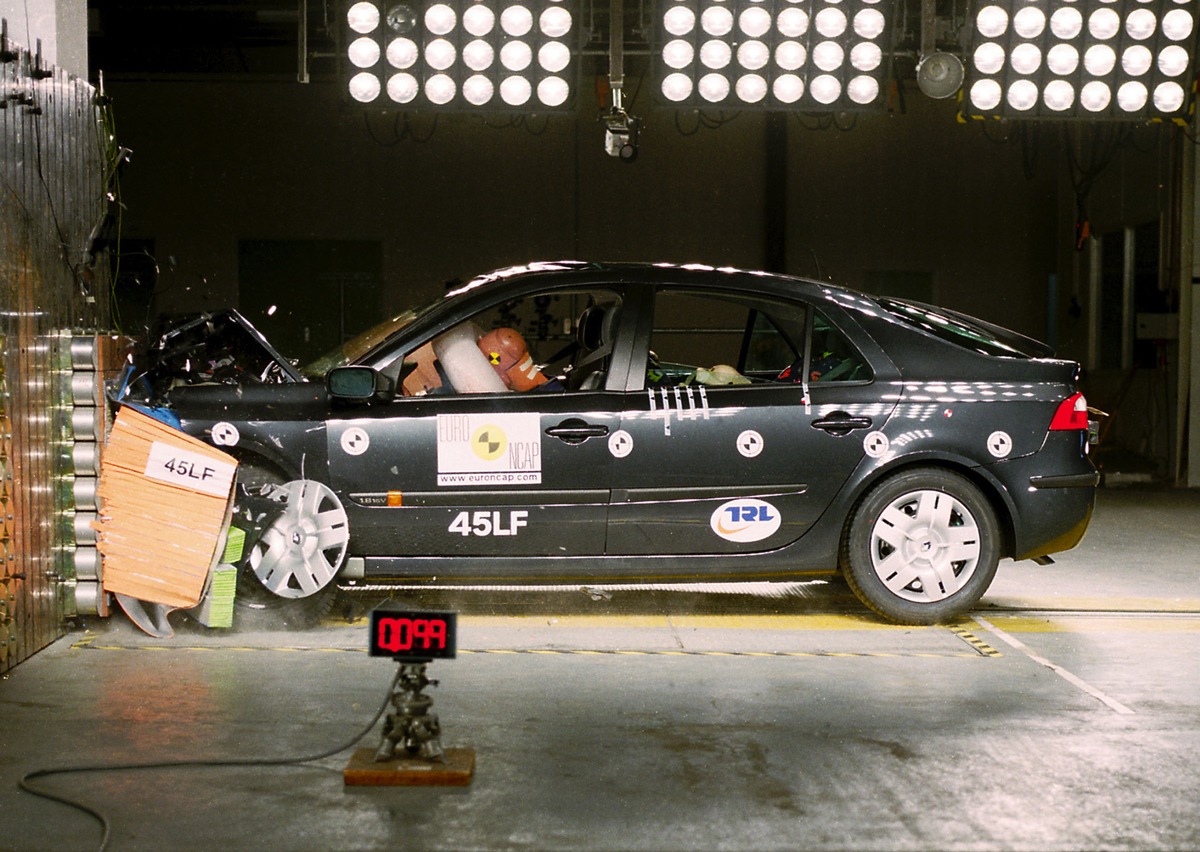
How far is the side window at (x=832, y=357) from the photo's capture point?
6586 mm

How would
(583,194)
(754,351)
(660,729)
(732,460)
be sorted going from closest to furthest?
(660,729), (732,460), (754,351), (583,194)

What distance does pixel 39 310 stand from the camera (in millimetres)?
5789

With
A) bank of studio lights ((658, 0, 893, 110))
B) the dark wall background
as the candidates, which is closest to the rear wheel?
bank of studio lights ((658, 0, 893, 110))

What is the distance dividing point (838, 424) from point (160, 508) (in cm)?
284

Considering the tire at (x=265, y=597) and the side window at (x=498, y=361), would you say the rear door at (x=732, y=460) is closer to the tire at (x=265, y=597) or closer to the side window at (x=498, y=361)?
the side window at (x=498, y=361)

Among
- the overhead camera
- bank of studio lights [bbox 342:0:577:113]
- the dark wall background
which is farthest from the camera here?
Result: the dark wall background

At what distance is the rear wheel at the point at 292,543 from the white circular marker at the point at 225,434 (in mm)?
126

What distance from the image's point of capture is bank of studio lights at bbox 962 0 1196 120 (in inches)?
391

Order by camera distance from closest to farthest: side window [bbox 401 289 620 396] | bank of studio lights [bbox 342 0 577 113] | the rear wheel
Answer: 1. the rear wheel
2. side window [bbox 401 289 620 396]
3. bank of studio lights [bbox 342 0 577 113]

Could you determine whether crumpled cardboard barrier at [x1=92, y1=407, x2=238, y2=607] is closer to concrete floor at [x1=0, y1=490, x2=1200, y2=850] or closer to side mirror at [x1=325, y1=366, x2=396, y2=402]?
concrete floor at [x1=0, y1=490, x2=1200, y2=850]

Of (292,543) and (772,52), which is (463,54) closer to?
(772,52)

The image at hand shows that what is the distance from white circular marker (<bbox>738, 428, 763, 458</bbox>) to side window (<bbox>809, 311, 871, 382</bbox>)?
42 cm

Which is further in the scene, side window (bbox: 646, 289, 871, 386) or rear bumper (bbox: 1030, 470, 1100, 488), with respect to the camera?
side window (bbox: 646, 289, 871, 386)

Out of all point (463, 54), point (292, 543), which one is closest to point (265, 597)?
point (292, 543)
